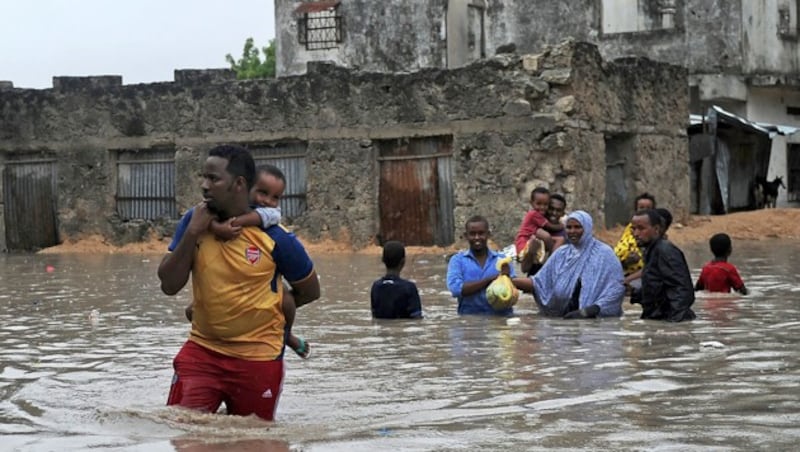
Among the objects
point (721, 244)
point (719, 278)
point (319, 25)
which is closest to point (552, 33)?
point (319, 25)

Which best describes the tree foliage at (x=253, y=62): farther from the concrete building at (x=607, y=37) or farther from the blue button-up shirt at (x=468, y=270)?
the blue button-up shirt at (x=468, y=270)

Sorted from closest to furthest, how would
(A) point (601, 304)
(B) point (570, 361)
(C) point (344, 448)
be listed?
(C) point (344, 448)
(B) point (570, 361)
(A) point (601, 304)

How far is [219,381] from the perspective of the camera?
18.5 feet

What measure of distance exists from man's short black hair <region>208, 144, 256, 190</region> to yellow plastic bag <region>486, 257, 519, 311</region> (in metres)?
4.89

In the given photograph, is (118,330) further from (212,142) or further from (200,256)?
(212,142)

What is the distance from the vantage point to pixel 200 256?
18.5ft

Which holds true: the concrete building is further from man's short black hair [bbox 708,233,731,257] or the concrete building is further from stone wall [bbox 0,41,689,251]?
man's short black hair [bbox 708,233,731,257]

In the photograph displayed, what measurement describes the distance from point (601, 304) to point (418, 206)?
1140cm

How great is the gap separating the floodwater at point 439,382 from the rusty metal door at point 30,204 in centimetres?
1220

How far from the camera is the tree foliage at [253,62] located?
61.3 m

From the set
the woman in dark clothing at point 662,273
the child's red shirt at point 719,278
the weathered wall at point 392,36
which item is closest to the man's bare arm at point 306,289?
the woman in dark clothing at point 662,273

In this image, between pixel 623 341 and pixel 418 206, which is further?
pixel 418 206

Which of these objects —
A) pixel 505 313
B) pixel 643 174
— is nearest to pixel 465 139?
pixel 643 174

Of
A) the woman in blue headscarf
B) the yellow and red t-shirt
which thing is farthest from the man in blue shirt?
the yellow and red t-shirt
